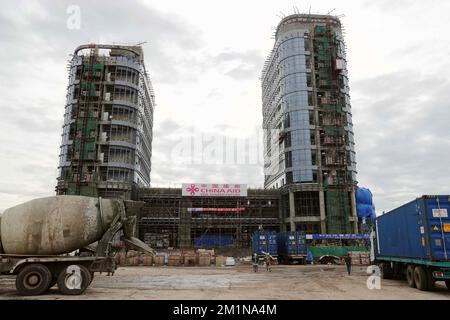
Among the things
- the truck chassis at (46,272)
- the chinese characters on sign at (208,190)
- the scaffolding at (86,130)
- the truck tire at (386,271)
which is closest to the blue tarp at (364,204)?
the chinese characters on sign at (208,190)

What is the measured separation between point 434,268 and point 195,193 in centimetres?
5088

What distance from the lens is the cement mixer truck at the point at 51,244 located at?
14.7 metres

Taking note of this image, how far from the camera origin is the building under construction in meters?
65.1

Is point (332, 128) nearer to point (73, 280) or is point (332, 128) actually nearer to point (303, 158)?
point (303, 158)

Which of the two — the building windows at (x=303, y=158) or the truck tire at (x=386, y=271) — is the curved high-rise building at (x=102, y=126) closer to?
the building windows at (x=303, y=158)

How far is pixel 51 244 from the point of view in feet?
49.3

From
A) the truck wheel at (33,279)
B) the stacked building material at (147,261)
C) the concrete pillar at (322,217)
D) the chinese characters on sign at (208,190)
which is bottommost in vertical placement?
the stacked building material at (147,261)

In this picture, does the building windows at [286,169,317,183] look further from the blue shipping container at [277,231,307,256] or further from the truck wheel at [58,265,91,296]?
the truck wheel at [58,265,91,296]

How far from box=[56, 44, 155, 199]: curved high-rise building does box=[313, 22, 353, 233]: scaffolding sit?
36584 mm

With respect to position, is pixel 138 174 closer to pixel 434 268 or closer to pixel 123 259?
pixel 123 259

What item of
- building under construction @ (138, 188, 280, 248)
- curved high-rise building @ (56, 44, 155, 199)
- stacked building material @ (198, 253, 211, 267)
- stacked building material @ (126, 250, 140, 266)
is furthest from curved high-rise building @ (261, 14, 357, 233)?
stacked building material @ (126, 250, 140, 266)

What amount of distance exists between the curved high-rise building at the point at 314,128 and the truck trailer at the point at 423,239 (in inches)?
1755

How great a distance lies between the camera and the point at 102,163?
61688mm
